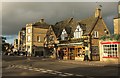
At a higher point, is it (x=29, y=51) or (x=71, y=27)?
(x=71, y=27)

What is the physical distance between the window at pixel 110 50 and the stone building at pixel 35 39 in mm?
33262

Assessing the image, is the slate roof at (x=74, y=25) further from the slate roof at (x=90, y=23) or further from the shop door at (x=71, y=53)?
the shop door at (x=71, y=53)

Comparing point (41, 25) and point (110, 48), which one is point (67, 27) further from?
point (41, 25)

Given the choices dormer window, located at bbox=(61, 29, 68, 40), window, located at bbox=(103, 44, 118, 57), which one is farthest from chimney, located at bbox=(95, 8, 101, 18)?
window, located at bbox=(103, 44, 118, 57)

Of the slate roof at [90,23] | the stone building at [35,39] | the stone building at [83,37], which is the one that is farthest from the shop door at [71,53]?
the stone building at [35,39]

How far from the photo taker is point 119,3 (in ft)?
144

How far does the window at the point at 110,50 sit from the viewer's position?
37.9 metres

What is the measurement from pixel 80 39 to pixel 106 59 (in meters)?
7.50

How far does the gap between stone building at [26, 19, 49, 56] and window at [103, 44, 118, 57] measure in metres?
33.3

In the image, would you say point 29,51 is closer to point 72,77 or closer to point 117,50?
point 117,50

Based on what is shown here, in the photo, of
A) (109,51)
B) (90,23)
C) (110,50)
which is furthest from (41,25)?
(110,50)

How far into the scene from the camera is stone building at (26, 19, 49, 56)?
2785 inches

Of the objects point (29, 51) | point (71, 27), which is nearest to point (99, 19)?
point (71, 27)

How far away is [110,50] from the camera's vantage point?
127 ft
